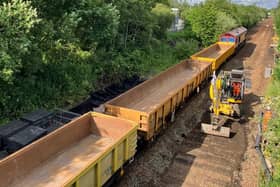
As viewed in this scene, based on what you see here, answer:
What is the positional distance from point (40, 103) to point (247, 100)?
12.1m

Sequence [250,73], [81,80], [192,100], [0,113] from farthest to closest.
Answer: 1. [250,73]
2. [192,100]
3. [81,80]
4. [0,113]

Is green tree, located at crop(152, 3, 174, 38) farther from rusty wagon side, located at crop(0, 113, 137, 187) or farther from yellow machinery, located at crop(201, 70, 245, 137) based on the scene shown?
rusty wagon side, located at crop(0, 113, 137, 187)

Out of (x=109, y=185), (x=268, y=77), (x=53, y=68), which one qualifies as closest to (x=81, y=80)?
(x=53, y=68)

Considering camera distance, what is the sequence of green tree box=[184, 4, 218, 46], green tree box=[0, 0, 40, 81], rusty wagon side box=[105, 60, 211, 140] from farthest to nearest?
green tree box=[184, 4, 218, 46], rusty wagon side box=[105, 60, 211, 140], green tree box=[0, 0, 40, 81]

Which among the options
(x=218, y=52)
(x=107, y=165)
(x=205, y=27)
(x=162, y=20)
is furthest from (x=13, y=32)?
(x=205, y=27)

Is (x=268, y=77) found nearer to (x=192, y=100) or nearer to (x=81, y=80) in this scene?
(x=192, y=100)

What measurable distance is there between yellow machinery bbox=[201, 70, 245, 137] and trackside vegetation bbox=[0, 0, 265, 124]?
5.87m

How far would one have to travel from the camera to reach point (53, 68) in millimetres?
14805

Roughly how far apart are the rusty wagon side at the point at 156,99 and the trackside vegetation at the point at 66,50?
3.19 m

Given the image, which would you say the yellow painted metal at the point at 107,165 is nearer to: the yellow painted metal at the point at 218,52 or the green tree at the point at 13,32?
the green tree at the point at 13,32

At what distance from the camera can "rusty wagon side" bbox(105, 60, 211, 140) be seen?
11016 mm

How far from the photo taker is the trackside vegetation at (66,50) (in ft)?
32.9

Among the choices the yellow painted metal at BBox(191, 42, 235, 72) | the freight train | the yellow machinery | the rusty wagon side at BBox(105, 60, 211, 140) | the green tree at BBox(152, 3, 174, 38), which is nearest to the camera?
the freight train

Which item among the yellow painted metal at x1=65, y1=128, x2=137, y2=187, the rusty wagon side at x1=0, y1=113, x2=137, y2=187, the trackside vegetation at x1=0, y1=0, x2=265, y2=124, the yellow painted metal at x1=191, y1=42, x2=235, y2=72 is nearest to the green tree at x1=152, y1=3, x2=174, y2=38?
the trackside vegetation at x1=0, y1=0, x2=265, y2=124
